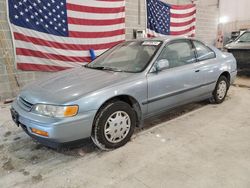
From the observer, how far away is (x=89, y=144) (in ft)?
8.93

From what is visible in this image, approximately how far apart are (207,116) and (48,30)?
11.7 feet

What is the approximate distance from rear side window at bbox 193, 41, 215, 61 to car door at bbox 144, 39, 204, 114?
0.41ft

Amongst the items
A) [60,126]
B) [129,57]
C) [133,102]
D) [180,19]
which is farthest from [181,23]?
[60,126]

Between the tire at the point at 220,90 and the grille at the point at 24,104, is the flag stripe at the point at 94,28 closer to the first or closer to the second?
the grille at the point at 24,104

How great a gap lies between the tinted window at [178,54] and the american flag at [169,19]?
356cm

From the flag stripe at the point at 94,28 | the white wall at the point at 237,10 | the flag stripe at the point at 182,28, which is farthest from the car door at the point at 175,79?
the white wall at the point at 237,10

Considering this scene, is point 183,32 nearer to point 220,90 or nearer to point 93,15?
Answer: point 93,15

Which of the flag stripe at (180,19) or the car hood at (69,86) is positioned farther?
the flag stripe at (180,19)

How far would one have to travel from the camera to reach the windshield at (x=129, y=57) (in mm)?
2918

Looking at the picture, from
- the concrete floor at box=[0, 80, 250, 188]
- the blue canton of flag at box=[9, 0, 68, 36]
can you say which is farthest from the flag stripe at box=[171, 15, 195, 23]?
the concrete floor at box=[0, 80, 250, 188]

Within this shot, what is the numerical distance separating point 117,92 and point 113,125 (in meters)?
0.37

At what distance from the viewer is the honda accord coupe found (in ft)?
7.28

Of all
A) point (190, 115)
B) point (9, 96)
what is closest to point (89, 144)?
point (190, 115)

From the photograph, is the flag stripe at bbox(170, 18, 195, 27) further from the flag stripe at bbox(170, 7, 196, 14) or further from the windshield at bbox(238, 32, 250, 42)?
the windshield at bbox(238, 32, 250, 42)
